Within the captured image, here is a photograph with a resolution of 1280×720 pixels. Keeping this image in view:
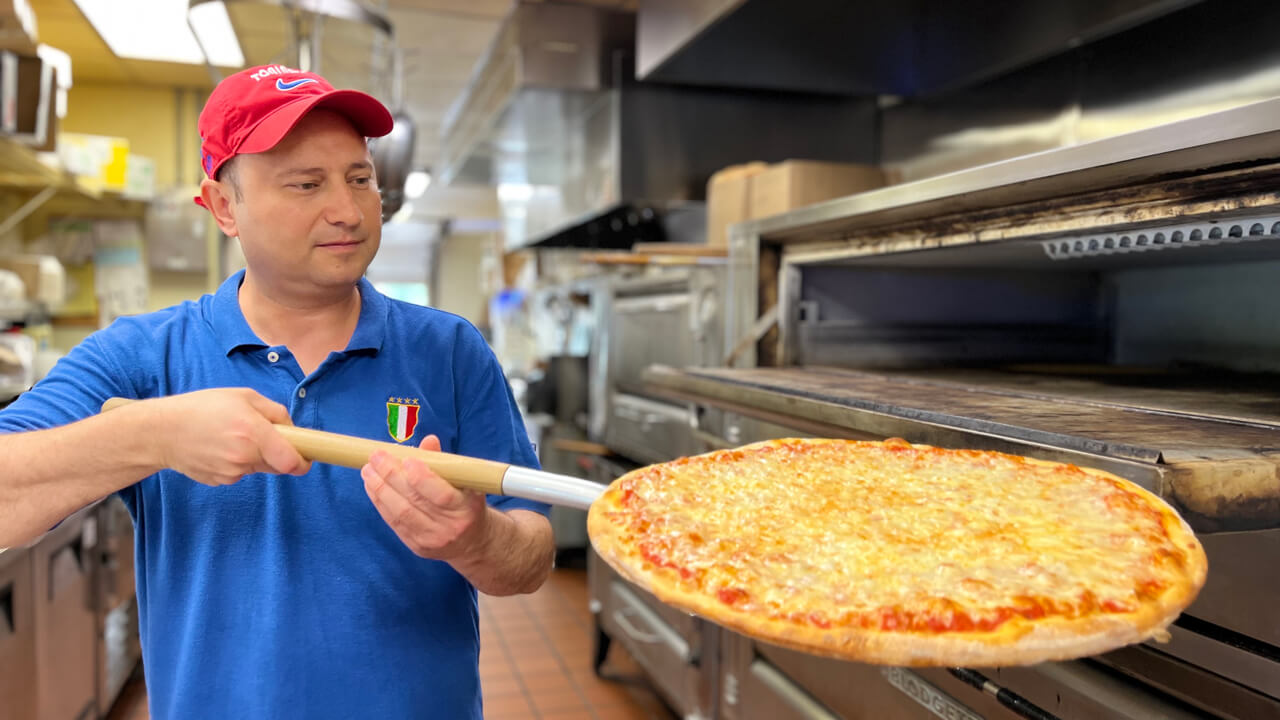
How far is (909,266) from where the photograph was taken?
2479mm

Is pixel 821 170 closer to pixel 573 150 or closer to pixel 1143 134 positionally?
pixel 1143 134

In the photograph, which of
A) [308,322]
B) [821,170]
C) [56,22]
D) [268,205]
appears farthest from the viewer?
[56,22]

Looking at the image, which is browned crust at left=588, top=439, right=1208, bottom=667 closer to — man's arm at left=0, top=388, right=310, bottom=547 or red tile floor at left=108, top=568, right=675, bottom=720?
man's arm at left=0, top=388, right=310, bottom=547

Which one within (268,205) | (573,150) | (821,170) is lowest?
(268,205)

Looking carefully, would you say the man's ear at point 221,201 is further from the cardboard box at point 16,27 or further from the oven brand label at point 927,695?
the cardboard box at point 16,27

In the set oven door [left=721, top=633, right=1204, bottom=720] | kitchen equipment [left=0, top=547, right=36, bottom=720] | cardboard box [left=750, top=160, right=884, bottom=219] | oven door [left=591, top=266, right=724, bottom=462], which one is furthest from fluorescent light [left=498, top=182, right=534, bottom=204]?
oven door [left=721, top=633, right=1204, bottom=720]

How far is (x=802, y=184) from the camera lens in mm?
2846

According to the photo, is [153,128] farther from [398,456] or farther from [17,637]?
[398,456]

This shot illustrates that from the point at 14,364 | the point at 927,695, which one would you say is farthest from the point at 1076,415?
the point at 14,364

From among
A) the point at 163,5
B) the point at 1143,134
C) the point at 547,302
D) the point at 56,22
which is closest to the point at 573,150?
the point at 547,302

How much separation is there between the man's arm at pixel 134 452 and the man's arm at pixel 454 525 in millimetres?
119

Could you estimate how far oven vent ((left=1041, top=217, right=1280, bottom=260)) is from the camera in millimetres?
1230

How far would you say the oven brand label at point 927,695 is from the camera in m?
1.45

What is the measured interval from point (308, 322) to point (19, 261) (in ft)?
14.1
